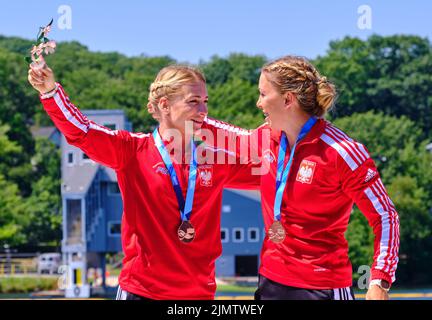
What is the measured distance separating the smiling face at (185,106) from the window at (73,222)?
1612 inches

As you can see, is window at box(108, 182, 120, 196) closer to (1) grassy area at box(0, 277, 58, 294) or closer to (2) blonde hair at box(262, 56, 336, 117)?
(1) grassy area at box(0, 277, 58, 294)

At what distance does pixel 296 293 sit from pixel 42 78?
1.53 m

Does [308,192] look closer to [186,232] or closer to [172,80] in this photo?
[186,232]

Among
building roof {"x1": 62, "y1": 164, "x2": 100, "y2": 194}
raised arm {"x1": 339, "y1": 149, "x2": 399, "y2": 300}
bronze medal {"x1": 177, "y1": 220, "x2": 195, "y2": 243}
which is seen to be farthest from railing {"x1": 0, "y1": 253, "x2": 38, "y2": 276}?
raised arm {"x1": 339, "y1": 149, "x2": 399, "y2": 300}

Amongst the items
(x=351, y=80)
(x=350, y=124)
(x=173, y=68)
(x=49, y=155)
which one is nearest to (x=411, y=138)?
(x=350, y=124)

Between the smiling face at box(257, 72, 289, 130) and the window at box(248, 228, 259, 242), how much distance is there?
43160mm

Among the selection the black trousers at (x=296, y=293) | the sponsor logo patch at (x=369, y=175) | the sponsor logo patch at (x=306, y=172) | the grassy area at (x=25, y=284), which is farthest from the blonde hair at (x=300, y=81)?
the grassy area at (x=25, y=284)

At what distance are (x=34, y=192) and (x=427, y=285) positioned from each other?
21.0 metres

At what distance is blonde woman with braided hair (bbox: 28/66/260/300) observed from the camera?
4.54m

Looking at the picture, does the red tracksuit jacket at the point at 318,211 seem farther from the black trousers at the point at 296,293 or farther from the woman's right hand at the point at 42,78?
the woman's right hand at the point at 42,78

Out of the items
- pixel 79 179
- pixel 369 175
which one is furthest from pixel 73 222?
pixel 369 175

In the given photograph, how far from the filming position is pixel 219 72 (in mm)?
68812

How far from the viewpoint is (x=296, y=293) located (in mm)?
4477
